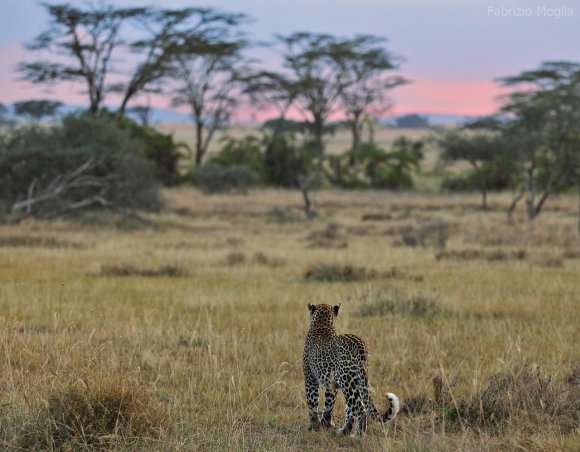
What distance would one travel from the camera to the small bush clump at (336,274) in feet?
43.7

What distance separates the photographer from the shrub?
134ft

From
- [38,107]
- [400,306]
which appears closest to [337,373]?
[400,306]

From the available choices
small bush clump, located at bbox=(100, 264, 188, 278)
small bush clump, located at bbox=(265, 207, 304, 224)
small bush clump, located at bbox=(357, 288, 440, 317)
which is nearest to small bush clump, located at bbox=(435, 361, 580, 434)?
small bush clump, located at bbox=(357, 288, 440, 317)

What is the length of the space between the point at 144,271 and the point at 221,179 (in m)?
27.2

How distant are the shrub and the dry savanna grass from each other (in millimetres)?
19426

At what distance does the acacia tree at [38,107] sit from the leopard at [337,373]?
46.1 meters

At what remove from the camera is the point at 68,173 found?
82.4 ft

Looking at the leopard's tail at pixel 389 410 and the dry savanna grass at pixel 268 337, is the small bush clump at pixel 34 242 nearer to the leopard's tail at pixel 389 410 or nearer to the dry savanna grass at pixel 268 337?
the dry savanna grass at pixel 268 337

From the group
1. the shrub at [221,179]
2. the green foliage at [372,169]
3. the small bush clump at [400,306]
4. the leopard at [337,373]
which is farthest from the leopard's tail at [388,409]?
the green foliage at [372,169]

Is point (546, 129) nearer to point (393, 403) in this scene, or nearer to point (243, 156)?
point (243, 156)

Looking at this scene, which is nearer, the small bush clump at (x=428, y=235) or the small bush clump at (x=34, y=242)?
the small bush clump at (x=34, y=242)

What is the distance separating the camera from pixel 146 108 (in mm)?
67312

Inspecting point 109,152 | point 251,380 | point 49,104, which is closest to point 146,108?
point 49,104

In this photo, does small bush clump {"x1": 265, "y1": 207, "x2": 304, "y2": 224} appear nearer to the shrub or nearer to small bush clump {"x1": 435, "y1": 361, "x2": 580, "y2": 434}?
the shrub
